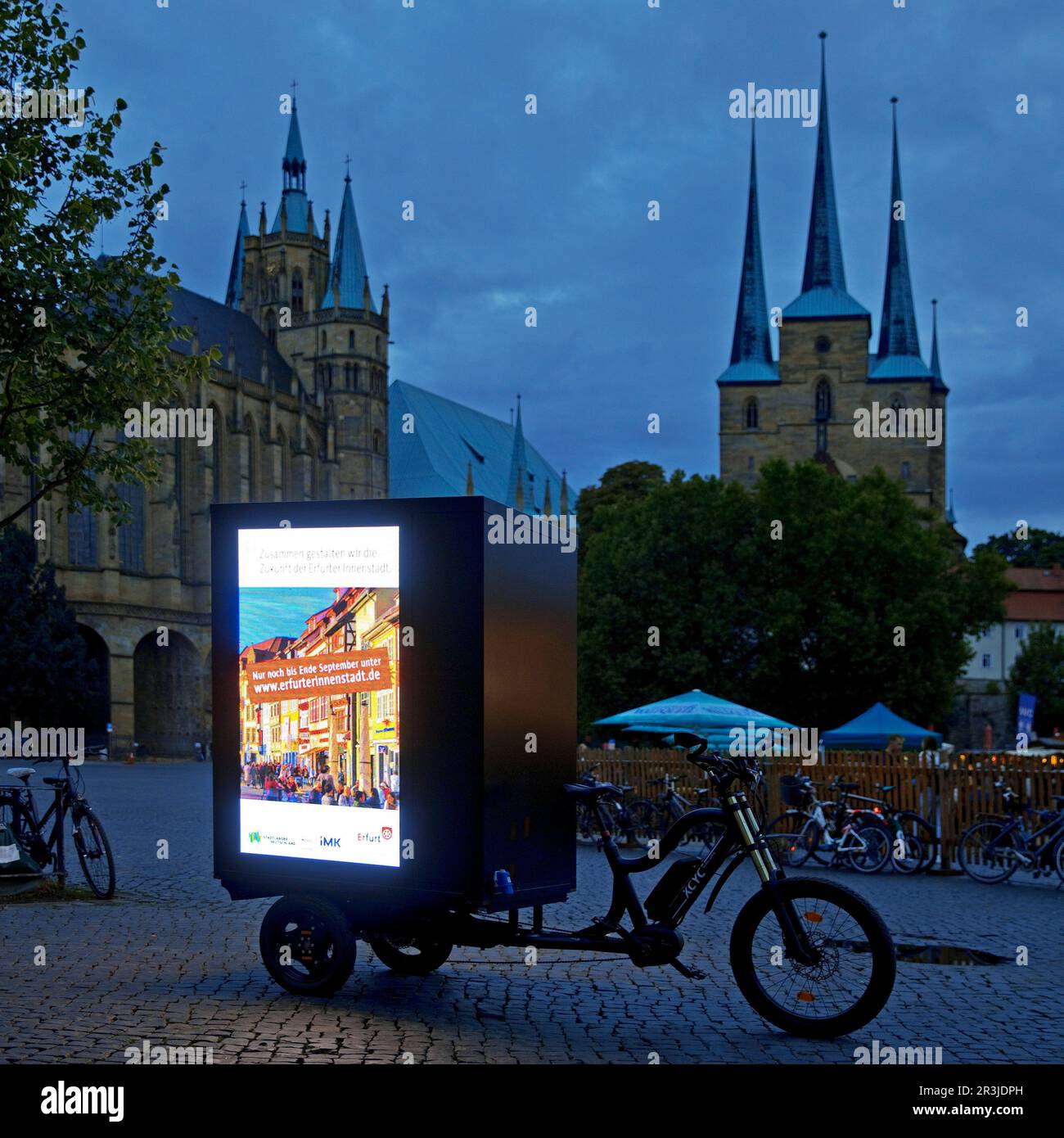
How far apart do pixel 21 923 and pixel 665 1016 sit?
5283mm

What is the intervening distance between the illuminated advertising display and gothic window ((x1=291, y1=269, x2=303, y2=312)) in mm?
83774

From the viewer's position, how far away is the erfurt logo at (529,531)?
7.46 meters

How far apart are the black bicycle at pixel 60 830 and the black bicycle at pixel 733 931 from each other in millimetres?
4748

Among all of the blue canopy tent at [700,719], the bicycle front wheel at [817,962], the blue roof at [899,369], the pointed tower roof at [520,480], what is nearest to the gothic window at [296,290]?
the pointed tower roof at [520,480]

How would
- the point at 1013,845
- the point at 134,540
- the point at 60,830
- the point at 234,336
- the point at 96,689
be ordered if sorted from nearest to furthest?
the point at 60,830 < the point at 1013,845 < the point at 96,689 < the point at 134,540 < the point at 234,336

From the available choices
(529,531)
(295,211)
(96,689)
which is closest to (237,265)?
(295,211)

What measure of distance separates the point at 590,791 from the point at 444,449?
9439 centimetres

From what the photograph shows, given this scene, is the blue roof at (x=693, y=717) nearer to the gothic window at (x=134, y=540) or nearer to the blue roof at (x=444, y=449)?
the gothic window at (x=134, y=540)

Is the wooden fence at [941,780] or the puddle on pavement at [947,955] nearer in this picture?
the puddle on pavement at [947,955]

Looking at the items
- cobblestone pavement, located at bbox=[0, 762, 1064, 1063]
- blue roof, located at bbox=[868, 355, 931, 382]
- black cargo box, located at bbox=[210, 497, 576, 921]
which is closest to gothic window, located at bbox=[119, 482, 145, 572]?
blue roof, located at bbox=[868, 355, 931, 382]
